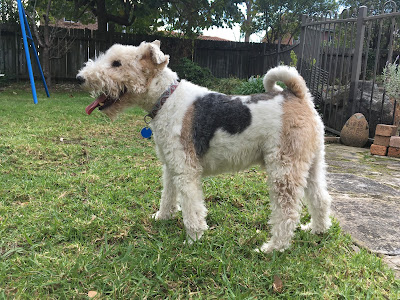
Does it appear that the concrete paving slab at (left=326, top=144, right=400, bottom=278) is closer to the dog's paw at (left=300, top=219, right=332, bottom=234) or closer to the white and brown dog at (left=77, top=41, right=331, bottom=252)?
the dog's paw at (left=300, top=219, right=332, bottom=234)

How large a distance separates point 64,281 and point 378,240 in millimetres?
2416

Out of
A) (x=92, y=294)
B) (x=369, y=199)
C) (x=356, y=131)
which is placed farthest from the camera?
(x=356, y=131)

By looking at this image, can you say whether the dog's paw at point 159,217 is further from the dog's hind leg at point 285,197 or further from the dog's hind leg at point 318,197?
the dog's hind leg at point 318,197

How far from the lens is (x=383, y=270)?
214cm

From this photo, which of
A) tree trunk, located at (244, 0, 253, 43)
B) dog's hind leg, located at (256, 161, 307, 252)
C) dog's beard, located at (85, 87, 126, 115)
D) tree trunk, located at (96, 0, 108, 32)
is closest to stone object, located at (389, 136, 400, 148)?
dog's hind leg, located at (256, 161, 307, 252)

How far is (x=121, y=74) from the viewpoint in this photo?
2.45 m

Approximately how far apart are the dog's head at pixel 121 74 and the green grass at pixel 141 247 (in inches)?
42.7

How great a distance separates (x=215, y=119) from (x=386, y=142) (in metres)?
4.57

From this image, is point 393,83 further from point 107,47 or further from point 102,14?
point 102,14

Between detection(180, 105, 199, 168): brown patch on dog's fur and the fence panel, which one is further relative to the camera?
the fence panel

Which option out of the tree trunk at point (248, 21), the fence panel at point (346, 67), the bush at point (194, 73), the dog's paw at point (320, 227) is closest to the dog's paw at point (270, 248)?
the dog's paw at point (320, 227)

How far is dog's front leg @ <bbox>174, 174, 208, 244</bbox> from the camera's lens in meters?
2.44

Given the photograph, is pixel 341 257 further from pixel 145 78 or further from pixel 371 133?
pixel 371 133

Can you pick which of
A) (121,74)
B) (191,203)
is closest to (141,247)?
(191,203)
